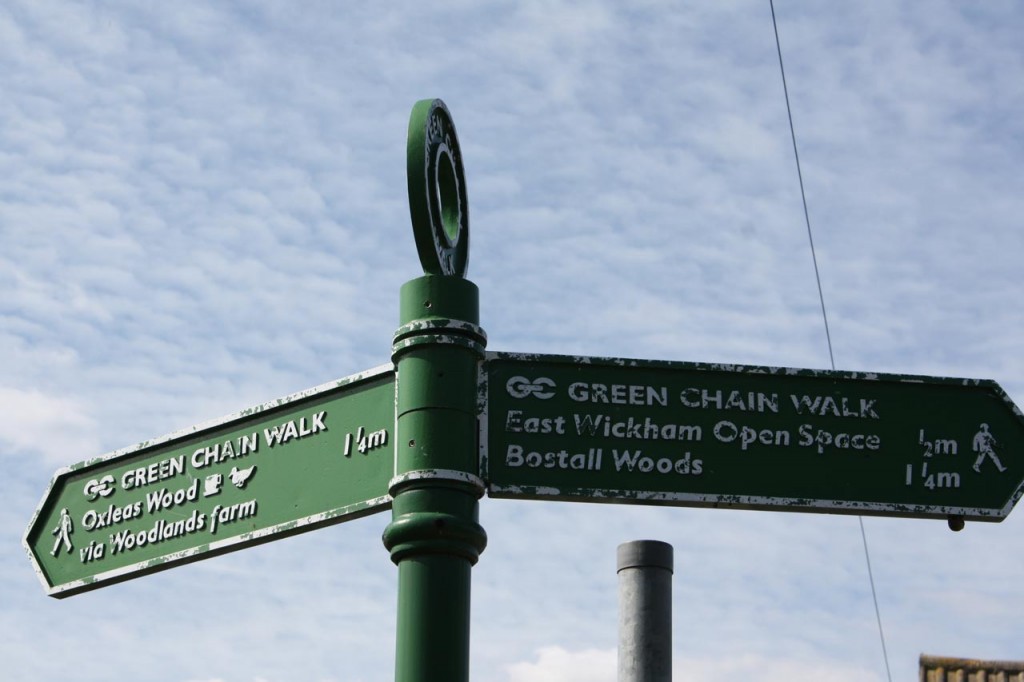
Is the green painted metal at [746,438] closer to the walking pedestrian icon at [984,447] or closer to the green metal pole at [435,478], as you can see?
the walking pedestrian icon at [984,447]

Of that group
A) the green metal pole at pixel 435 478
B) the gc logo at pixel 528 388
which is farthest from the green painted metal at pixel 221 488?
the gc logo at pixel 528 388

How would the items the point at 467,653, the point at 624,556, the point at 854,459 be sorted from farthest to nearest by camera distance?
1. the point at 624,556
2. the point at 854,459
3. the point at 467,653

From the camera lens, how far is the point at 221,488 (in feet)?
14.1

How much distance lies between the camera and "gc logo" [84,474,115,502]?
178 inches

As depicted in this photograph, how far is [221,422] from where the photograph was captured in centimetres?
439

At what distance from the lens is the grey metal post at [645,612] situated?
665cm

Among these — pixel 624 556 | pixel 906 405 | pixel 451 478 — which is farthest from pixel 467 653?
pixel 624 556

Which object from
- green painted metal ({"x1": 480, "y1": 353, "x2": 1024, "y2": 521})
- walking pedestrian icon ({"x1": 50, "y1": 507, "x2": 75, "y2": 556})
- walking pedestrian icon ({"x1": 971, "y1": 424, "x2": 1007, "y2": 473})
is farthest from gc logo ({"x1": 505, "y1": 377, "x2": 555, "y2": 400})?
walking pedestrian icon ({"x1": 50, "y1": 507, "x2": 75, "y2": 556})

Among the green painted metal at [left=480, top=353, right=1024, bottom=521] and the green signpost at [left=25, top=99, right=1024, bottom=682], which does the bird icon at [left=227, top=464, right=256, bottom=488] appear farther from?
the green painted metal at [left=480, top=353, right=1024, bottom=521]

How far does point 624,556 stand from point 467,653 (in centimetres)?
316

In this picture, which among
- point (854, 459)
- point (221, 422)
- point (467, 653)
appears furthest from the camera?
point (221, 422)

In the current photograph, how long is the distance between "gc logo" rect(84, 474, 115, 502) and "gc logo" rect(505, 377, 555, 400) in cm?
131

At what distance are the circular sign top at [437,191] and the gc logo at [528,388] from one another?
0.37 m

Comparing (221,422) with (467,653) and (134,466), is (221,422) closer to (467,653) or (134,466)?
(134,466)
